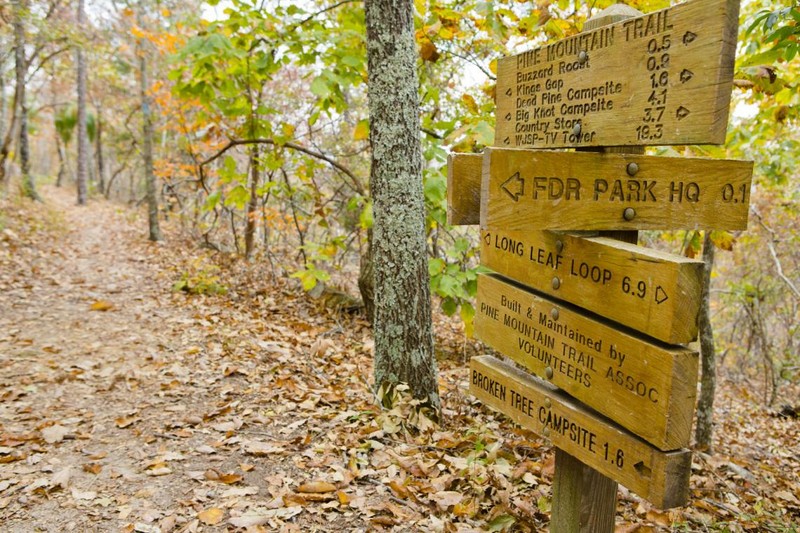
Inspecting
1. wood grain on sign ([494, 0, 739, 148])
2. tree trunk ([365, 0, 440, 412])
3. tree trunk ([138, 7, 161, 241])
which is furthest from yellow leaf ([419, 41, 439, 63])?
tree trunk ([138, 7, 161, 241])

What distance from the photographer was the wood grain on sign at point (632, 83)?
155 centimetres

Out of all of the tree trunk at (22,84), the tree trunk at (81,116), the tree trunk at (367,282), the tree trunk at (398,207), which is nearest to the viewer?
the tree trunk at (398,207)

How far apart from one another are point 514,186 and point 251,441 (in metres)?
2.97

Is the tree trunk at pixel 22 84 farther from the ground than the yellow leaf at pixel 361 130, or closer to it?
farther from the ground

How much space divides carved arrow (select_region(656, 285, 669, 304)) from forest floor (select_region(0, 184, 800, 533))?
1.81m

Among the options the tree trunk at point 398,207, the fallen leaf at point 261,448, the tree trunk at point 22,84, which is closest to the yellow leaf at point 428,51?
the tree trunk at point 398,207

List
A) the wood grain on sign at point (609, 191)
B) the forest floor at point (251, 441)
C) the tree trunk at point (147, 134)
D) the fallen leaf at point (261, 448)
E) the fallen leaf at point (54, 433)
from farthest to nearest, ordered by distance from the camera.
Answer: the tree trunk at point (147, 134) < the fallen leaf at point (54, 433) < the fallen leaf at point (261, 448) < the forest floor at point (251, 441) < the wood grain on sign at point (609, 191)

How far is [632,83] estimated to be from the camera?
1771mm

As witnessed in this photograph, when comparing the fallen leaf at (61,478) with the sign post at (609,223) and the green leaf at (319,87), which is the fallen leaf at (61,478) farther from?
the green leaf at (319,87)

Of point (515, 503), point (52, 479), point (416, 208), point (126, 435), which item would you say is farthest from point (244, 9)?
point (515, 503)

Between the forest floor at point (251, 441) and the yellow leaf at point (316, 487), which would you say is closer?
the forest floor at point (251, 441)

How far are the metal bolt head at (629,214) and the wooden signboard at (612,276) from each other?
97 mm

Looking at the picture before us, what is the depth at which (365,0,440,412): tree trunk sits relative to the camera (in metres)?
3.87

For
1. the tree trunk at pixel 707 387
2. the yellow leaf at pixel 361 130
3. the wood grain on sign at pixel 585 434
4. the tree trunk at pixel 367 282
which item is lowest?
the tree trunk at pixel 707 387
